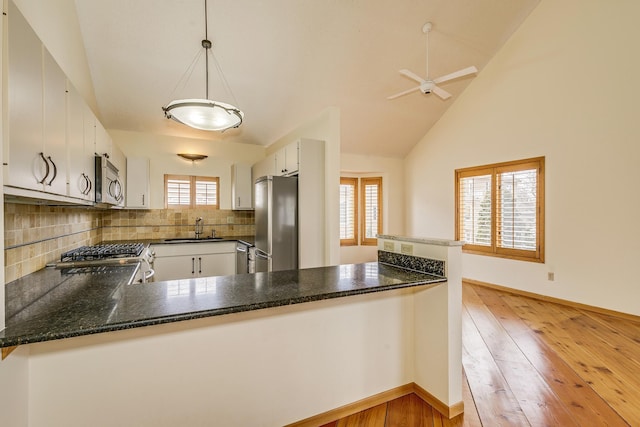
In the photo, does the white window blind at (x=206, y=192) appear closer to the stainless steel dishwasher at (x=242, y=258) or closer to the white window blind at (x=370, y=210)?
the stainless steel dishwasher at (x=242, y=258)

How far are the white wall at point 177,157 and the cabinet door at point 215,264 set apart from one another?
1040 millimetres

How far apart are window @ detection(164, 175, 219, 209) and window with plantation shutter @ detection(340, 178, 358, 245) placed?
271 centimetres

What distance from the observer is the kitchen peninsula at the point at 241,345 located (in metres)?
1.14

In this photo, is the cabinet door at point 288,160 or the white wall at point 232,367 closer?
the white wall at point 232,367

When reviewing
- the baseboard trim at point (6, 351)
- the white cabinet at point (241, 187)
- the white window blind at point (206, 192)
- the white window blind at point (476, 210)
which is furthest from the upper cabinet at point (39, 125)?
the white window blind at point (476, 210)

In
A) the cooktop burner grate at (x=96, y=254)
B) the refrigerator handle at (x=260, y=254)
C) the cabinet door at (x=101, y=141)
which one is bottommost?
the refrigerator handle at (x=260, y=254)

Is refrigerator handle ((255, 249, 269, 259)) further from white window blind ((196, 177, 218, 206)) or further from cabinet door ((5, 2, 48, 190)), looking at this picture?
cabinet door ((5, 2, 48, 190))

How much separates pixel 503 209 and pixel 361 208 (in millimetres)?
2808

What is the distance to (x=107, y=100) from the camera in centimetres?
388

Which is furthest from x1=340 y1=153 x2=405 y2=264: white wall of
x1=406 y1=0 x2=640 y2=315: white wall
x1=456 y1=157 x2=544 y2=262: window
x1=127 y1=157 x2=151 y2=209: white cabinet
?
x1=127 y1=157 x2=151 y2=209: white cabinet

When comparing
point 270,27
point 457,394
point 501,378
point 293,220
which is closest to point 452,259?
point 457,394

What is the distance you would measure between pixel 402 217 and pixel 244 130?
393cm

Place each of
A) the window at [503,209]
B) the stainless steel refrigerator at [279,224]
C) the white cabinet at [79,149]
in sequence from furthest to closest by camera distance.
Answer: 1. the window at [503,209]
2. the stainless steel refrigerator at [279,224]
3. the white cabinet at [79,149]

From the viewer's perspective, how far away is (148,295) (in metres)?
1.39
